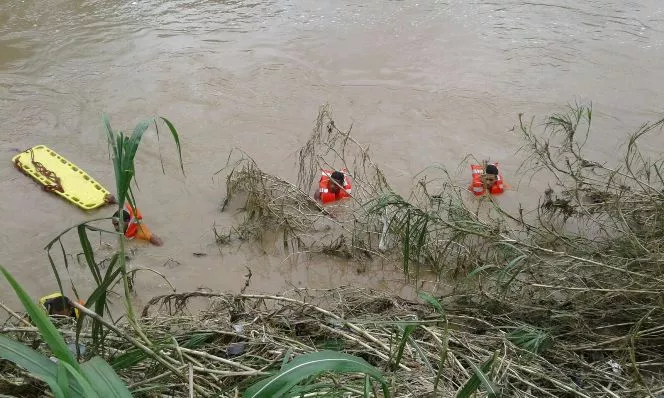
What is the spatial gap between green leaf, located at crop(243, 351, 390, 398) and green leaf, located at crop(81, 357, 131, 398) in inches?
11.3

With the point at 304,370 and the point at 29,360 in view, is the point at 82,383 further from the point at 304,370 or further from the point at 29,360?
the point at 304,370

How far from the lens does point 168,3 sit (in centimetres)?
727

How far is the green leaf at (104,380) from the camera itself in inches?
51.1

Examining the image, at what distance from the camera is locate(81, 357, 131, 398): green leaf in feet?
4.26

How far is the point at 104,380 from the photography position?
1327 mm

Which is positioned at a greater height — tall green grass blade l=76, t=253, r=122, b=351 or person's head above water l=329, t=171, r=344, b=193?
tall green grass blade l=76, t=253, r=122, b=351

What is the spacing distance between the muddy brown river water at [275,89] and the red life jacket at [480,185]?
0.37 ft

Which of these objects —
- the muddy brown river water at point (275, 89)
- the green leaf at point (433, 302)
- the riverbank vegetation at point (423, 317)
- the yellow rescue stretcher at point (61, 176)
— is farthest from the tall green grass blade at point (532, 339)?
the yellow rescue stretcher at point (61, 176)

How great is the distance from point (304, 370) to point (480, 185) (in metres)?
3.23

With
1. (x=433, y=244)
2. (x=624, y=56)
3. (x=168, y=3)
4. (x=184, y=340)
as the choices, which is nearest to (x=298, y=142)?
(x=433, y=244)

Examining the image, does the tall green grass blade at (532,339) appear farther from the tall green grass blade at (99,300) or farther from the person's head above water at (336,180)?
the person's head above water at (336,180)

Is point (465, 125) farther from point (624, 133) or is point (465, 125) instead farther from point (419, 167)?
point (624, 133)

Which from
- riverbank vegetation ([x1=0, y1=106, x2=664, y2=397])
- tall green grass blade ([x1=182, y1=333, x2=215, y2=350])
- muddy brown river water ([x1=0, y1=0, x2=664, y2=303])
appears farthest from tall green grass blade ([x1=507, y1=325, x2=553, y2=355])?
tall green grass blade ([x1=182, y1=333, x2=215, y2=350])

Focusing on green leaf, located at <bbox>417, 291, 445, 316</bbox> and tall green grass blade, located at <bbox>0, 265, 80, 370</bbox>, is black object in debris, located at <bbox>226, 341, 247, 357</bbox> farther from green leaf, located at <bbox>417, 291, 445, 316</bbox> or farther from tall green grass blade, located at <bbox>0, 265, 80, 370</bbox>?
tall green grass blade, located at <bbox>0, 265, 80, 370</bbox>
